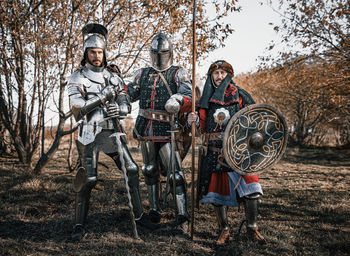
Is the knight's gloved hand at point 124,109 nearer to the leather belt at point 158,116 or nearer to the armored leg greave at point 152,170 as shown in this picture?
the leather belt at point 158,116

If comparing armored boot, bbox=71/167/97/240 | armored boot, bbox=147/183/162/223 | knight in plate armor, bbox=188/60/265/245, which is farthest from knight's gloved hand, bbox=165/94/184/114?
armored boot, bbox=71/167/97/240

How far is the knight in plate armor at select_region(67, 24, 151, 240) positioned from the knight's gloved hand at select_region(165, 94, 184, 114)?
0.50 meters

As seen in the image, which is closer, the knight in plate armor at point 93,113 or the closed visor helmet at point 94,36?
the knight in plate armor at point 93,113

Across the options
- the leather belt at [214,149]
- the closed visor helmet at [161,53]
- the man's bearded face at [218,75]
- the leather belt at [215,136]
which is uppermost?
the closed visor helmet at [161,53]

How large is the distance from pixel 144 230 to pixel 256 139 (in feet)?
5.77

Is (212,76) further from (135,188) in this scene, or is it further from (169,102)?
(135,188)

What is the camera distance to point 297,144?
57.3 feet

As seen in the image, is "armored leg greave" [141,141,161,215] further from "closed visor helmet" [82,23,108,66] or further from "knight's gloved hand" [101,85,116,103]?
"closed visor helmet" [82,23,108,66]

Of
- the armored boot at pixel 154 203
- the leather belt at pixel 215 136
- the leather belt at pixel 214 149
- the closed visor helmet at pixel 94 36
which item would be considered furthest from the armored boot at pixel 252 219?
the closed visor helmet at pixel 94 36

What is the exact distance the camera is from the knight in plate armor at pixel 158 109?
12.2 feet

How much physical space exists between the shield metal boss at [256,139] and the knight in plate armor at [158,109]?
94cm

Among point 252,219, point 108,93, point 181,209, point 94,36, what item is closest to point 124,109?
point 108,93

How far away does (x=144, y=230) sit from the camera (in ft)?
11.6

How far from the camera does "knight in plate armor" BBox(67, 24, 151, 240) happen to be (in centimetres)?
327
